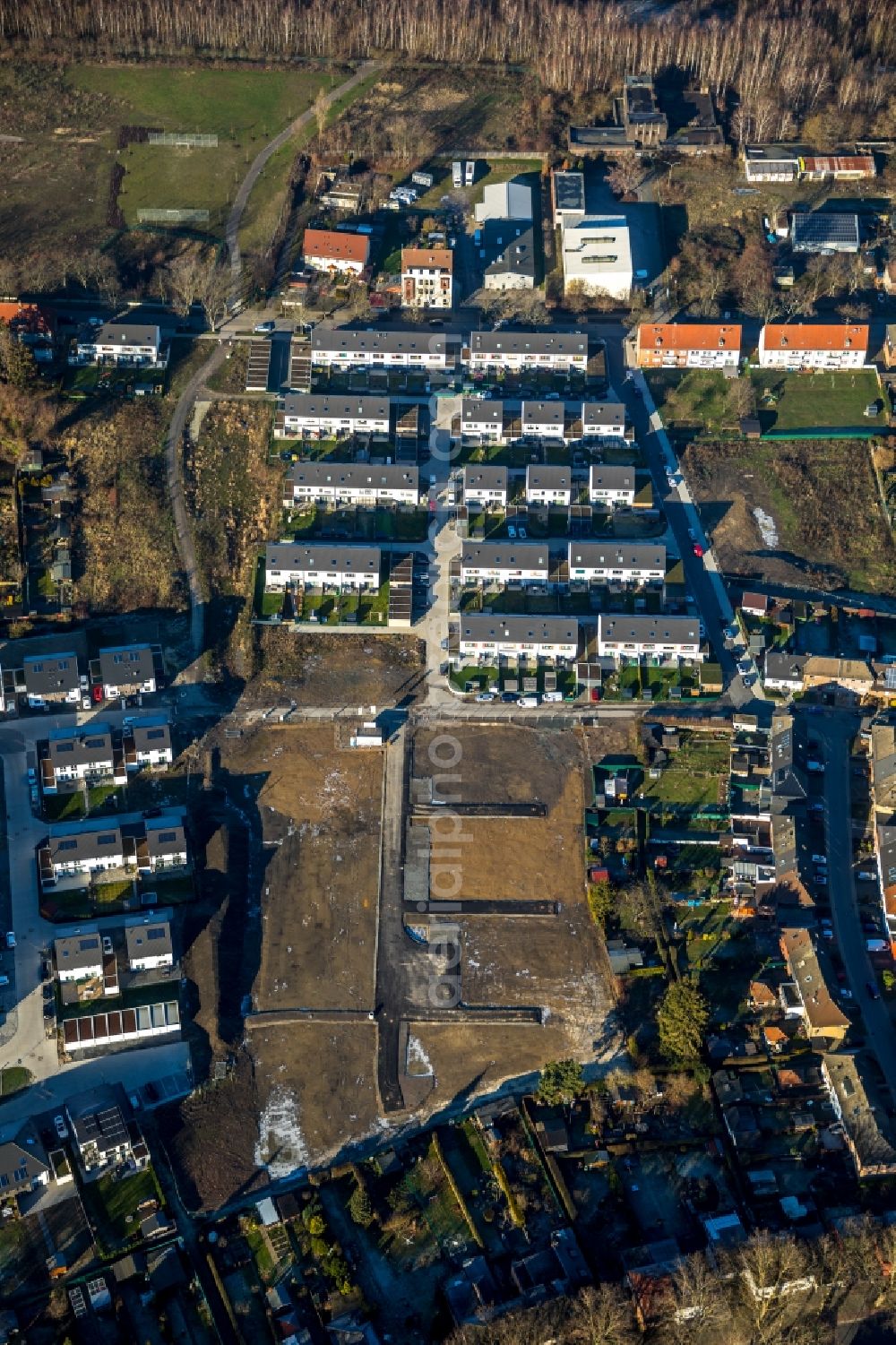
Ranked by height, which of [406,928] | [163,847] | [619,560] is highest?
[619,560]

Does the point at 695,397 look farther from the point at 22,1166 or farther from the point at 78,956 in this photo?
the point at 22,1166

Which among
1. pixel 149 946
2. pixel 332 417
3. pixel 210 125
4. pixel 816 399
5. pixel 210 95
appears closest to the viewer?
pixel 149 946

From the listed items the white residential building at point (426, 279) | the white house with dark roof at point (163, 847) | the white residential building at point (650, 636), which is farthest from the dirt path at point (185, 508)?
the white residential building at point (650, 636)

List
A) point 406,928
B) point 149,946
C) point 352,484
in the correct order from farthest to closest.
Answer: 1. point 352,484
2. point 406,928
3. point 149,946

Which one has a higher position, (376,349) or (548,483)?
(376,349)

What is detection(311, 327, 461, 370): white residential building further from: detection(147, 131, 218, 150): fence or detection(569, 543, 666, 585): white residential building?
detection(147, 131, 218, 150): fence

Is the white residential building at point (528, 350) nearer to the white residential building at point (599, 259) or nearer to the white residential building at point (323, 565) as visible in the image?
the white residential building at point (599, 259)

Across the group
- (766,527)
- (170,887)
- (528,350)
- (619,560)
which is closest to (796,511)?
(766,527)
